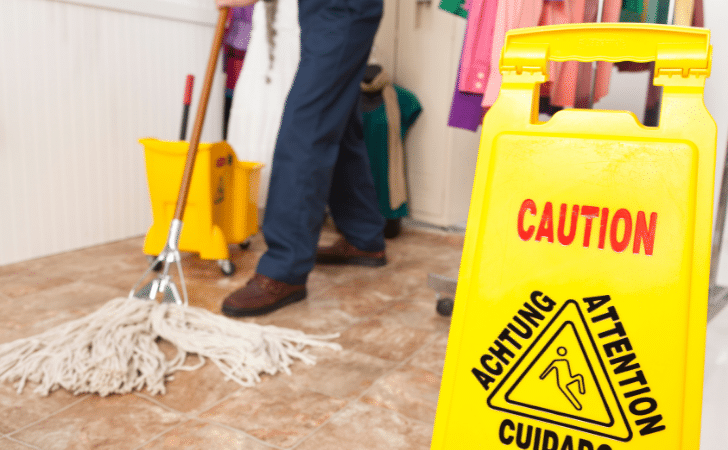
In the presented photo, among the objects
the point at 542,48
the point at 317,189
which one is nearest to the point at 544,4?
the point at 542,48

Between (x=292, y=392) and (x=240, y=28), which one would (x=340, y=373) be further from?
(x=240, y=28)

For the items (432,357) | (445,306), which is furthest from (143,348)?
(445,306)

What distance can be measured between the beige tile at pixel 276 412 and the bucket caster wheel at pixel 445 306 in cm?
43

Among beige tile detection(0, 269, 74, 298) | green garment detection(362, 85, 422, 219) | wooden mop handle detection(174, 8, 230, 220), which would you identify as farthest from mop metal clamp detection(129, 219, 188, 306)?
green garment detection(362, 85, 422, 219)

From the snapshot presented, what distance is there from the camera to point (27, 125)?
1.62m

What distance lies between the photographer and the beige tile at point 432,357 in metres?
1.05

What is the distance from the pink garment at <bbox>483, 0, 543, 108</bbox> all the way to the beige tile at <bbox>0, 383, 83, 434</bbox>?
0.81m

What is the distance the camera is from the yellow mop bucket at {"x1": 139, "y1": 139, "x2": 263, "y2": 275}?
1502mm

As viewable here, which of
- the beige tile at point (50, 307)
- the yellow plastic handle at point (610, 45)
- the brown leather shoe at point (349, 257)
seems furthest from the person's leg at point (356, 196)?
the yellow plastic handle at point (610, 45)

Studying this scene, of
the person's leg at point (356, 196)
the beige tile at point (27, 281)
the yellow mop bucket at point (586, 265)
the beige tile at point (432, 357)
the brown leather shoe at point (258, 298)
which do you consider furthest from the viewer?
the person's leg at point (356, 196)

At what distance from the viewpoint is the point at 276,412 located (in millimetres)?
884

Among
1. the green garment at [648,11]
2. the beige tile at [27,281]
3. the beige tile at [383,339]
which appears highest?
the green garment at [648,11]

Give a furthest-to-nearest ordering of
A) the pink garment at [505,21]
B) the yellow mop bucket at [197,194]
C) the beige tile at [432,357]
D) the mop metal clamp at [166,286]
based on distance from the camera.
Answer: the yellow mop bucket at [197,194] < the mop metal clamp at [166,286] < the beige tile at [432,357] < the pink garment at [505,21]

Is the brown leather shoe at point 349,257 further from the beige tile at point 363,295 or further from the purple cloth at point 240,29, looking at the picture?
the purple cloth at point 240,29
